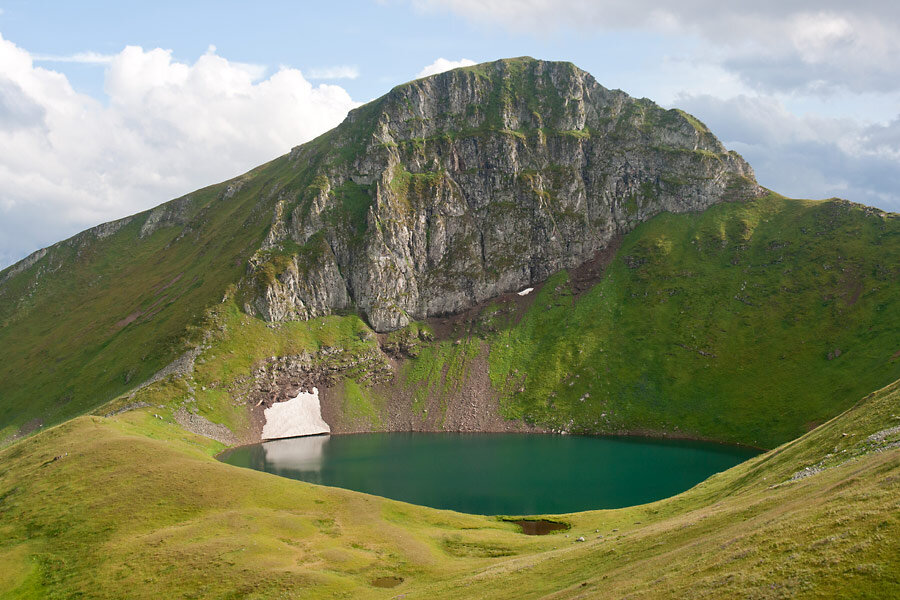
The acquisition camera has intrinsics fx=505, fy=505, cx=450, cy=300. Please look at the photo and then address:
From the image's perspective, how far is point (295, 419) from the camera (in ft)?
472

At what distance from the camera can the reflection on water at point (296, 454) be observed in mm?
108625

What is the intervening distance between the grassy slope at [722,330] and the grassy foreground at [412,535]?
66817mm

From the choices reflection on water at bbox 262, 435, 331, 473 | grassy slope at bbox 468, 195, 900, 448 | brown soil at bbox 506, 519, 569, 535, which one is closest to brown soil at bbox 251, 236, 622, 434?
grassy slope at bbox 468, 195, 900, 448

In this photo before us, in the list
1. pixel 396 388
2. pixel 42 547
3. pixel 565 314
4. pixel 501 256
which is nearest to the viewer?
pixel 42 547

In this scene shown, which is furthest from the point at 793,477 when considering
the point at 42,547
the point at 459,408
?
the point at 459,408

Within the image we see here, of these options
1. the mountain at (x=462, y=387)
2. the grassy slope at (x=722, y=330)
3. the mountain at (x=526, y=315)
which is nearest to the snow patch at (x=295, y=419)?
the mountain at (x=526, y=315)

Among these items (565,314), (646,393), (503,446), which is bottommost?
(503,446)

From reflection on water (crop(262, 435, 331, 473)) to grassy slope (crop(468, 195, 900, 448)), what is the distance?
56.0 meters

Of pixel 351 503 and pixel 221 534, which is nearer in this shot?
pixel 221 534

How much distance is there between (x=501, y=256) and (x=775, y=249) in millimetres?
91517

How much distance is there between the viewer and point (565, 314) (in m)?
177

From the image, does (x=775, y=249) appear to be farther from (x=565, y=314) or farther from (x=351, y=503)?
(x=351, y=503)

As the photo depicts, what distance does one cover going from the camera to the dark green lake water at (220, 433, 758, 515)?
86125 millimetres

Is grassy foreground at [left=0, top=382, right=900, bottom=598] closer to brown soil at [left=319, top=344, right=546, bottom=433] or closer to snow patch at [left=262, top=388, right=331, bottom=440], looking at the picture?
snow patch at [left=262, top=388, right=331, bottom=440]
